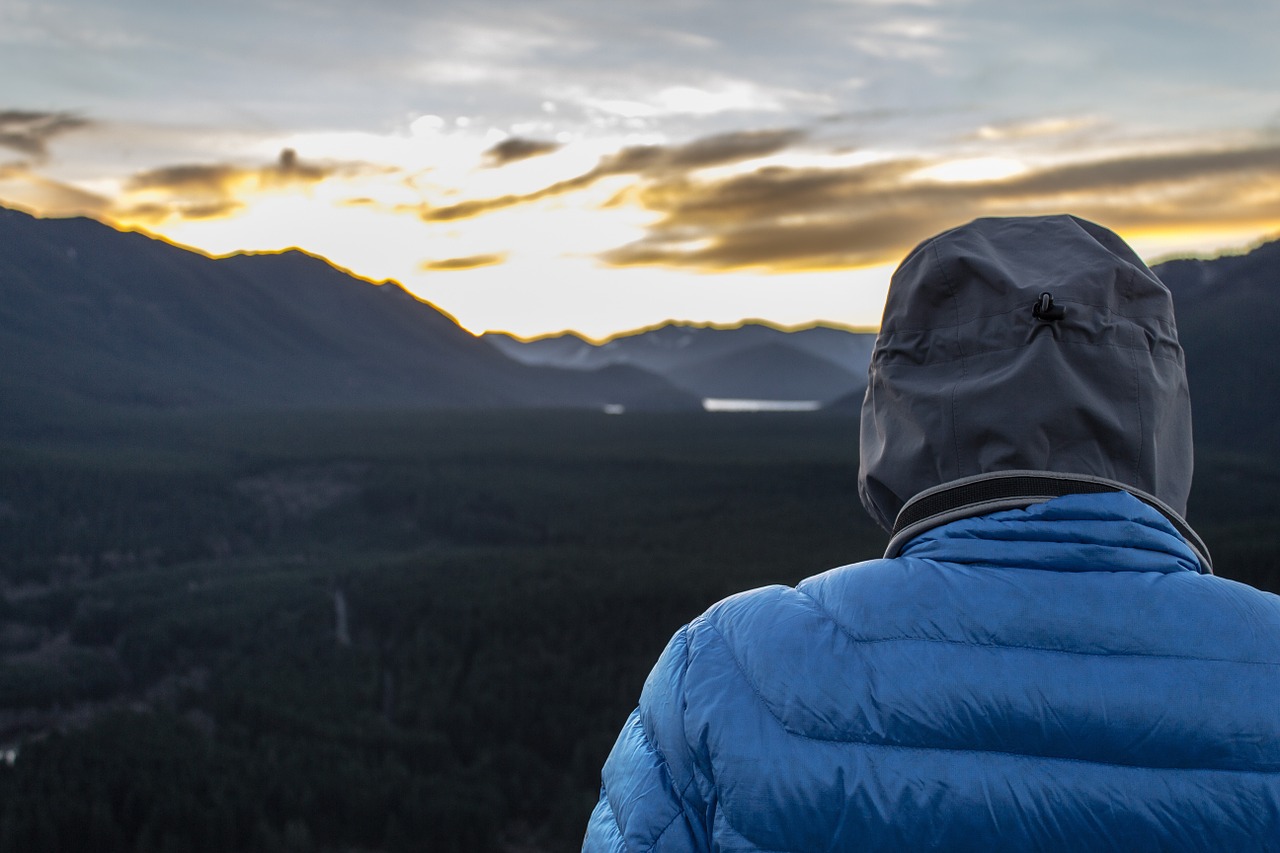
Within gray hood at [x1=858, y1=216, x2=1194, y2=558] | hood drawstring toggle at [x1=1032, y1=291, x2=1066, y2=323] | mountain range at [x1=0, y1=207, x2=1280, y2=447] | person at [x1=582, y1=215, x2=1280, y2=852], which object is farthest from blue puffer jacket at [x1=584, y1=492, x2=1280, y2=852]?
mountain range at [x1=0, y1=207, x2=1280, y2=447]

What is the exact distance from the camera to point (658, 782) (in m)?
1.77

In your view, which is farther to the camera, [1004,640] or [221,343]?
[221,343]

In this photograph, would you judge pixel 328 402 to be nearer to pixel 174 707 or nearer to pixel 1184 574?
pixel 174 707

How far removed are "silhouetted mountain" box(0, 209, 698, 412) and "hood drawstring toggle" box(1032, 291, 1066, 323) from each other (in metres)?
98.6

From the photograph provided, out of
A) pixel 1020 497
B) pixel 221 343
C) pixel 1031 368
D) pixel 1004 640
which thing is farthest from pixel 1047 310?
pixel 221 343

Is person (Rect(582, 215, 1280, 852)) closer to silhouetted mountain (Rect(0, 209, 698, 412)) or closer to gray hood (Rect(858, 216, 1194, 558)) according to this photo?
gray hood (Rect(858, 216, 1194, 558))

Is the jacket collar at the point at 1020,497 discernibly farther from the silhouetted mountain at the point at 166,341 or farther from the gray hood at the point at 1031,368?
the silhouetted mountain at the point at 166,341

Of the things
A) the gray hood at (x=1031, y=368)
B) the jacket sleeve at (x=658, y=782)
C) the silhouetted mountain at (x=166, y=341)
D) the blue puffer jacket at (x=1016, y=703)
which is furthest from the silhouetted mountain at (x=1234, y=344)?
the silhouetted mountain at (x=166, y=341)

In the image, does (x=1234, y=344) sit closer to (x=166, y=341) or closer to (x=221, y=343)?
(x=166, y=341)

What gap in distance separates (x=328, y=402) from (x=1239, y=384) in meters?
117

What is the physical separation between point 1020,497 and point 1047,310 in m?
0.32

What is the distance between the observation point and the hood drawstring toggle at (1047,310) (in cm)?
166

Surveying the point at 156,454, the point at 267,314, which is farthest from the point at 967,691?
the point at 267,314

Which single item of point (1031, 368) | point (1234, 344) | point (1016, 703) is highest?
point (1031, 368)
